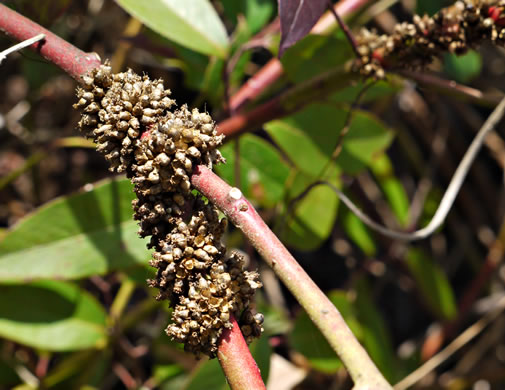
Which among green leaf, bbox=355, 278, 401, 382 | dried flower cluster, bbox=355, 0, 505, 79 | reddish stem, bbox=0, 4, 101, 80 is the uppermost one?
reddish stem, bbox=0, 4, 101, 80

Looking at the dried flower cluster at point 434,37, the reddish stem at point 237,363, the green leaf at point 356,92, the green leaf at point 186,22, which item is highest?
the green leaf at point 186,22

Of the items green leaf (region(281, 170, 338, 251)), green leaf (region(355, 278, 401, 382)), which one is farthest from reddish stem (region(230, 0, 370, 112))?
green leaf (region(355, 278, 401, 382))

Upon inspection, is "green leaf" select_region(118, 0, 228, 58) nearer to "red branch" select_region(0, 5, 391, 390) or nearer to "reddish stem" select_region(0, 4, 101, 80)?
"reddish stem" select_region(0, 4, 101, 80)

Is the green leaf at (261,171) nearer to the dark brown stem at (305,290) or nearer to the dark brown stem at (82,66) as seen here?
the dark brown stem at (82,66)

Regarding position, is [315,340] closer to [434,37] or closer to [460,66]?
[434,37]

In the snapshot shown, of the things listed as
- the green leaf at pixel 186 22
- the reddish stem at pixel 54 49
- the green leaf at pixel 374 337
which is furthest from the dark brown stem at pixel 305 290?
the green leaf at pixel 374 337

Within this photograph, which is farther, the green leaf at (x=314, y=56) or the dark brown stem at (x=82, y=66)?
the green leaf at (x=314, y=56)

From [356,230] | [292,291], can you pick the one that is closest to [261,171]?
[356,230]

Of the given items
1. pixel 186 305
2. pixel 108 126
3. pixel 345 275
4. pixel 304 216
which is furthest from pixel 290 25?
pixel 345 275
